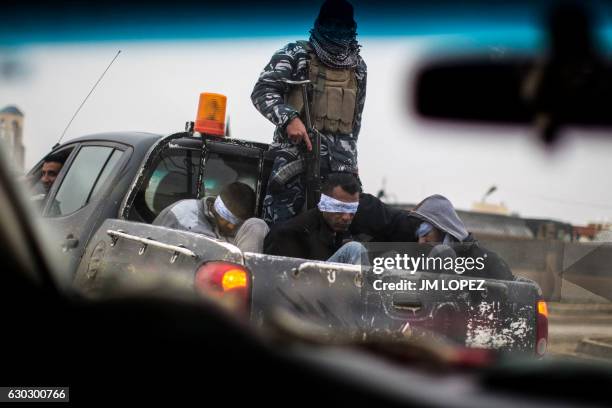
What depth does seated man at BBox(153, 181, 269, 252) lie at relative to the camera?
533 centimetres

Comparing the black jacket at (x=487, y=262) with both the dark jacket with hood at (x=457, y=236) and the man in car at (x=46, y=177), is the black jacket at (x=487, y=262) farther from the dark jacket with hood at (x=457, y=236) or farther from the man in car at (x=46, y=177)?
the man in car at (x=46, y=177)

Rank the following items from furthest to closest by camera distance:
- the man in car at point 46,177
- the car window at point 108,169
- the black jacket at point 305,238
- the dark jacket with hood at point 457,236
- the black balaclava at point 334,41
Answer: the man in car at point 46,177
the black balaclava at point 334,41
the car window at point 108,169
the black jacket at point 305,238
the dark jacket with hood at point 457,236

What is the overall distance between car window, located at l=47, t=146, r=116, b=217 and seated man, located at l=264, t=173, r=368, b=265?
1216 millimetres

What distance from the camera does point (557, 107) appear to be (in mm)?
1367

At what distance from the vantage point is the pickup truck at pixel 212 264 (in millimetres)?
3775

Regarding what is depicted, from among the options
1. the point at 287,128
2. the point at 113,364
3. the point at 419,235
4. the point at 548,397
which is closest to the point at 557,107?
the point at 548,397

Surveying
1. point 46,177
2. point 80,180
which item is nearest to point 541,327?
point 80,180

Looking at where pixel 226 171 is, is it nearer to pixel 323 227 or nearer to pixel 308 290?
pixel 323 227

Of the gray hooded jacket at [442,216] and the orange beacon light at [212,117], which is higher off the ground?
the orange beacon light at [212,117]

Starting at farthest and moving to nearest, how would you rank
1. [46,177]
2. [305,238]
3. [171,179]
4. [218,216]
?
[46,177]
[171,179]
[218,216]
[305,238]

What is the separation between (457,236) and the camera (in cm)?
509

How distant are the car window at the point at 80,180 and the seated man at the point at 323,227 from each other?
3.99 ft

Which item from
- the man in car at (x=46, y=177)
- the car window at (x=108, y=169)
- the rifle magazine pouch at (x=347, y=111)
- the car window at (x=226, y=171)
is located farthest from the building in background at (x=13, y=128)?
the rifle magazine pouch at (x=347, y=111)

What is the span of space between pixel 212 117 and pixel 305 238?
43.7 inches
